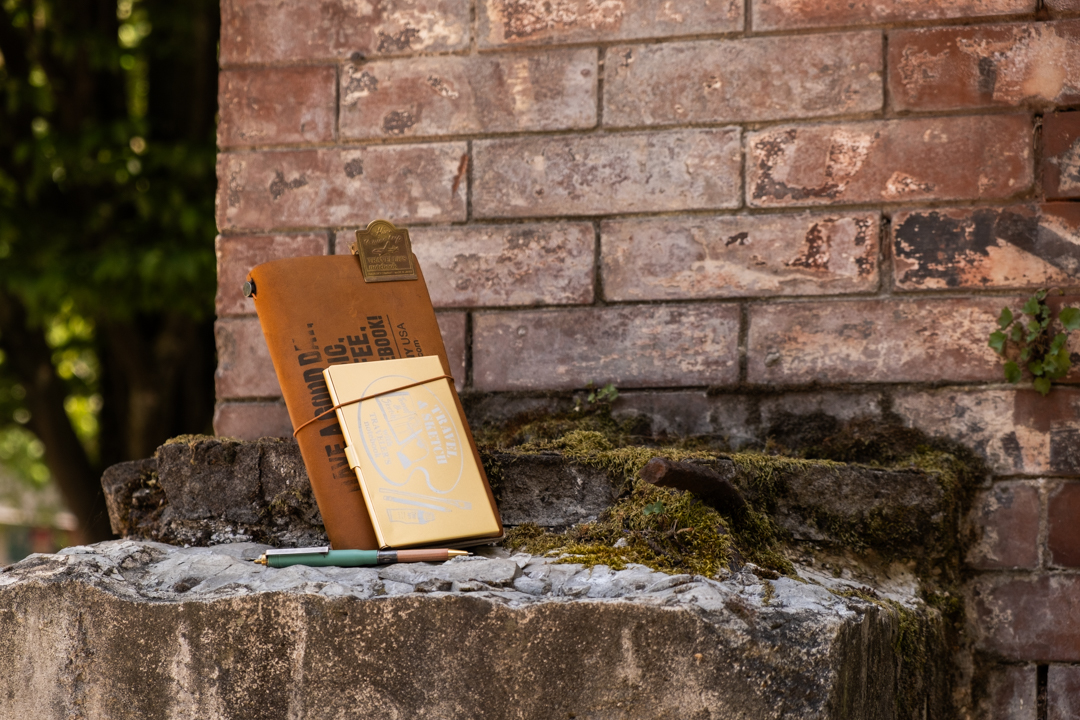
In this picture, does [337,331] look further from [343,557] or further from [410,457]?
[343,557]

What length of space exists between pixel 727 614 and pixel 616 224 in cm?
123

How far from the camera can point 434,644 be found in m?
1.47

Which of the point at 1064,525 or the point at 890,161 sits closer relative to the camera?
the point at 1064,525

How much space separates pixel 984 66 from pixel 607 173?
932 millimetres

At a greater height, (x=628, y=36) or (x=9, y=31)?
(x=9, y=31)

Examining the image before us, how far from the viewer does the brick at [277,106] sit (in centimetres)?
255

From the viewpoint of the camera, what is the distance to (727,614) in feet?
4.70

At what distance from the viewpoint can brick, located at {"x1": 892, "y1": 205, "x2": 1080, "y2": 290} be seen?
7.26 feet

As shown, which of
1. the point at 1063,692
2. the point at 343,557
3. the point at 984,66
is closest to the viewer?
the point at 343,557

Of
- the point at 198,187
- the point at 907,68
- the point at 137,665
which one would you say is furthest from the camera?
the point at 198,187

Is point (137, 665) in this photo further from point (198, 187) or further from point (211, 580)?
point (198, 187)

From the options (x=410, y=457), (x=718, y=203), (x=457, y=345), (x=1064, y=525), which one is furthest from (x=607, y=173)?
(x=1064, y=525)

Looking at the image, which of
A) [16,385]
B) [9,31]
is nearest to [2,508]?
[16,385]

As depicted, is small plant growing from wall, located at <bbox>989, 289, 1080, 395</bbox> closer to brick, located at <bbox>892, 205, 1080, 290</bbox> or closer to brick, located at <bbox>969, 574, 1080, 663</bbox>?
brick, located at <bbox>892, 205, 1080, 290</bbox>
